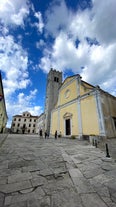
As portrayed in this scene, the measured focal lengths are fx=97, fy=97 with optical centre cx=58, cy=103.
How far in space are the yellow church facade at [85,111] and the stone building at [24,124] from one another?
30.1 metres

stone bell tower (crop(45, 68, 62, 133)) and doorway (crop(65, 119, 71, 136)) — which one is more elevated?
stone bell tower (crop(45, 68, 62, 133))

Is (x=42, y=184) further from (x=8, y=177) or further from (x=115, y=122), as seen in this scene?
(x=115, y=122)

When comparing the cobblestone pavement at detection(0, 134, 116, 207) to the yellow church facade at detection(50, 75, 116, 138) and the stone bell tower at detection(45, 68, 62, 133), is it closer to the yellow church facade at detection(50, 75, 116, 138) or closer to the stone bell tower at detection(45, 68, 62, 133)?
the yellow church facade at detection(50, 75, 116, 138)

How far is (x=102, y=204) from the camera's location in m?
1.55

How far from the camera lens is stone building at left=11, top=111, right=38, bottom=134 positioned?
43153 millimetres

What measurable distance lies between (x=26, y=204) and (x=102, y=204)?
1.20 m

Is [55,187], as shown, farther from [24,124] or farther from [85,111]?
[24,124]

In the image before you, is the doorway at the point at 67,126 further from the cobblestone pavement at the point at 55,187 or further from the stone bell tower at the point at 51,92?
the cobblestone pavement at the point at 55,187

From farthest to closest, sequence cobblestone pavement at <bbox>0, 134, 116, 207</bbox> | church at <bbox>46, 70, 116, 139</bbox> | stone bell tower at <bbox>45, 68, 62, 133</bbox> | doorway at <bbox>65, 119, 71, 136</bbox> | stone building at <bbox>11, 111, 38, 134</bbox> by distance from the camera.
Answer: stone building at <bbox>11, 111, 38, 134</bbox>, stone bell tower at <bbox>45, 68, 62, 133</bbox>, doorway at <bbox>65, 119, 71, 136</bbox>, church at <bbox>46, 70, 116, 139</bbox>, cobblestone pavement at <bbox>0, 134, 116, 207</bbox>

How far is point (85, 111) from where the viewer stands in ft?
39.1

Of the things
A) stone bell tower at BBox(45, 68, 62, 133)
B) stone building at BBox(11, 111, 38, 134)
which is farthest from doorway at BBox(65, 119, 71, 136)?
stone building at BBox(11, 111, 38, 134)

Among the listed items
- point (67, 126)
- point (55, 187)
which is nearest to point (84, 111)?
point (67, 126)

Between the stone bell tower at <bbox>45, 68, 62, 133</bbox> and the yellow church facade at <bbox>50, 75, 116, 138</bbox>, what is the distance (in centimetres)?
619

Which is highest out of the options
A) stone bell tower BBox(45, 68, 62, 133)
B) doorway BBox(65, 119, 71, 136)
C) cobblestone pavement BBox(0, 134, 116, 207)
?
stone bell tower BBox(45, 68, 62, 133)
